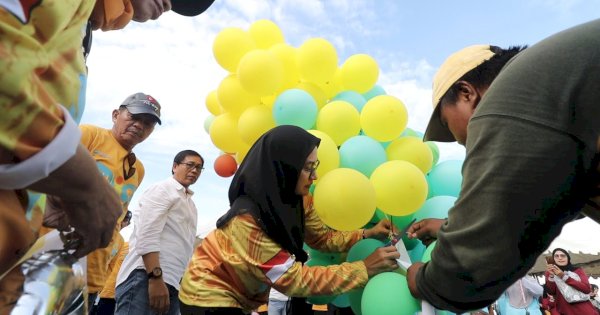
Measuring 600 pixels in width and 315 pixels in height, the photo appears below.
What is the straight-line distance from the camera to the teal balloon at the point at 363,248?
1930mm

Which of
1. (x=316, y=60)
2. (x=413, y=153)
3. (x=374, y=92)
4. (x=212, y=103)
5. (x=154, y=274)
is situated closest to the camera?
(x=413, y=153)

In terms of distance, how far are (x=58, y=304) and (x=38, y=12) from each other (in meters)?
0.43

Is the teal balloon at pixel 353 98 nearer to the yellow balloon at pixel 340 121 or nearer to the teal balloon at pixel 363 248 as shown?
the yellow balloon at pixel 340 121

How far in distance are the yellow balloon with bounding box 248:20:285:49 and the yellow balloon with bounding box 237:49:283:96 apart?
52 centimetres

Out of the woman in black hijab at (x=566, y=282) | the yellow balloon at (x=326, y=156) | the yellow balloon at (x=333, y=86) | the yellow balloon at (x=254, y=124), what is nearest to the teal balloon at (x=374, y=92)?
the yellow balloon at (x=333, y=86)

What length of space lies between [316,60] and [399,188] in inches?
47.2

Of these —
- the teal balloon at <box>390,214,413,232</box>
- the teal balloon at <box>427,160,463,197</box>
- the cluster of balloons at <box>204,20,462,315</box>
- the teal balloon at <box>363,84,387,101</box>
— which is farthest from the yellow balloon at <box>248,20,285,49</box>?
the teal balloon at <box>390,214,413,232</box>

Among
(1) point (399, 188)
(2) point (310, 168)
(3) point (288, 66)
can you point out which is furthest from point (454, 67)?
(3) point (288, 66)

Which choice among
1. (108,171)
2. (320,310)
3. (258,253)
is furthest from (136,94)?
(320,310)

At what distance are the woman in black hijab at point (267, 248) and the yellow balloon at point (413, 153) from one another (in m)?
0.42

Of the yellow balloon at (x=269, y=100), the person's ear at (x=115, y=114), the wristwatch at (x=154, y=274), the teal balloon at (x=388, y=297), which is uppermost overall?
the person's ear at (x=115, y=114)

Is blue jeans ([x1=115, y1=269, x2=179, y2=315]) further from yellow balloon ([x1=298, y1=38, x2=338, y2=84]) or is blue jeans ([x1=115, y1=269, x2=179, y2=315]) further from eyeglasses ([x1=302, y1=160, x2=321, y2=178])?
yellow balloon ([x1=298, y1=38, x2=338, y2=84])

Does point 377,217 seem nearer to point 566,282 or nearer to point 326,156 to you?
point 326,156

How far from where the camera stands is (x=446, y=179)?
90.1 inches
